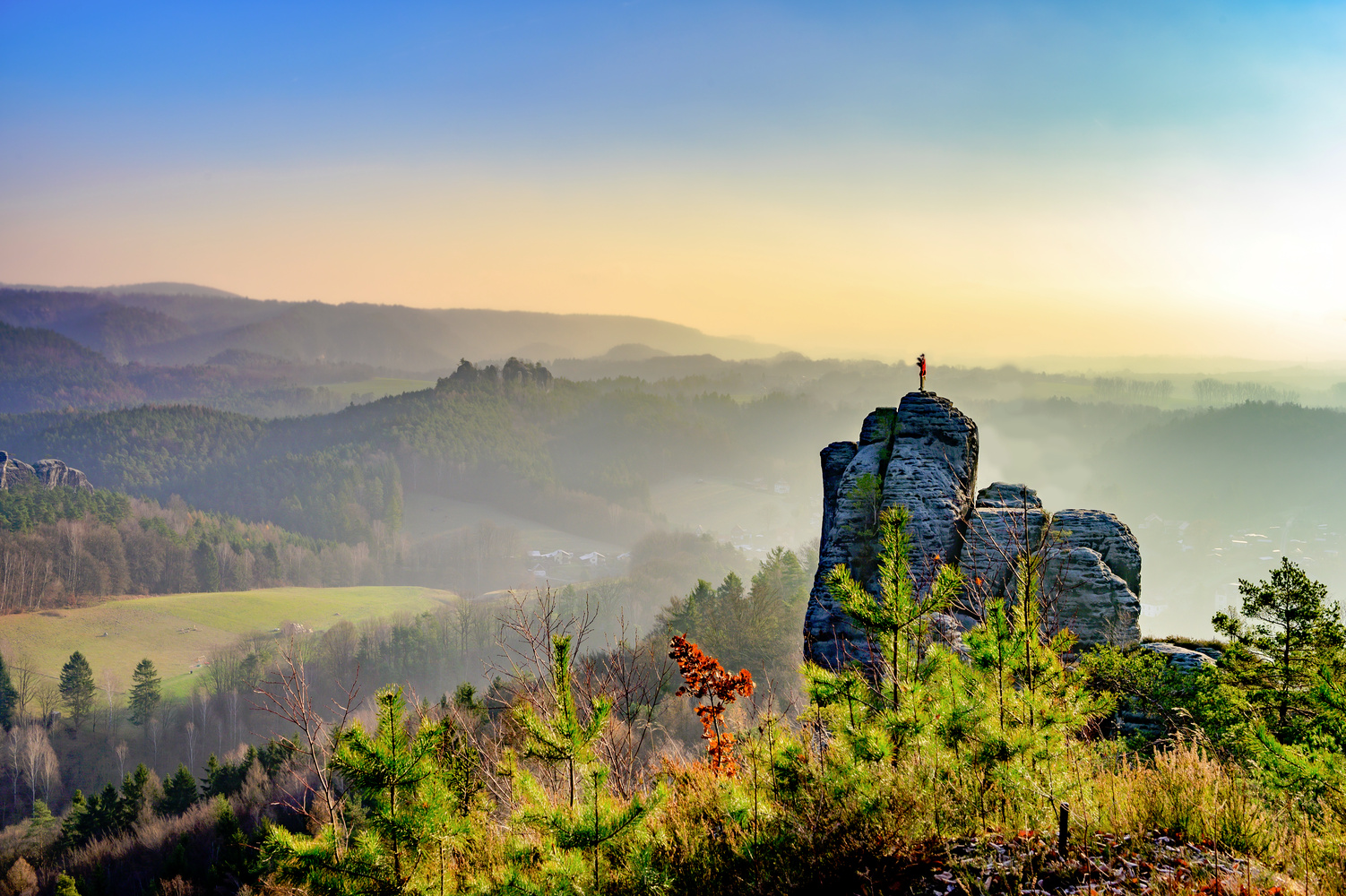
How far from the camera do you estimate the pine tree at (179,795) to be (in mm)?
59531

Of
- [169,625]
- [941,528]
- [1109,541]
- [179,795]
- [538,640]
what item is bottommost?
[169,625]

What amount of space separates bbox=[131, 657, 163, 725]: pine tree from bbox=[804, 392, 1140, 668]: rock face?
117683 millimetres

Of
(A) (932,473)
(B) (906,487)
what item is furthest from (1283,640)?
(A) (932,473)

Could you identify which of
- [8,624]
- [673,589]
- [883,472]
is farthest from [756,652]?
[8,624]

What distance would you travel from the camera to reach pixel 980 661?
623cm

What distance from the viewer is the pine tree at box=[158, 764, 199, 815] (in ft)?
195

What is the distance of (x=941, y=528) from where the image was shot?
20438 mm

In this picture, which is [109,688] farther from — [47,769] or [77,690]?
[47,769]

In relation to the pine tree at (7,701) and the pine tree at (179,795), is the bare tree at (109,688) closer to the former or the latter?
the pine tree at (7,701)

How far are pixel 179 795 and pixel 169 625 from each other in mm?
99934

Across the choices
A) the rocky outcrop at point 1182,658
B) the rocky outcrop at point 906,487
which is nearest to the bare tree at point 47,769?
the rocky outcrop at point 906,487

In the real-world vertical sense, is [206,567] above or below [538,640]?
below

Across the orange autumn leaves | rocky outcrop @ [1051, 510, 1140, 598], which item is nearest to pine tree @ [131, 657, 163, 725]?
rocky outcrop @ [1051, 510, 1140, 598]

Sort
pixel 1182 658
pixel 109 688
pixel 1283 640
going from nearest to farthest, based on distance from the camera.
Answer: pixel 1283 640
pixel 1182 658
pixel 109 688
